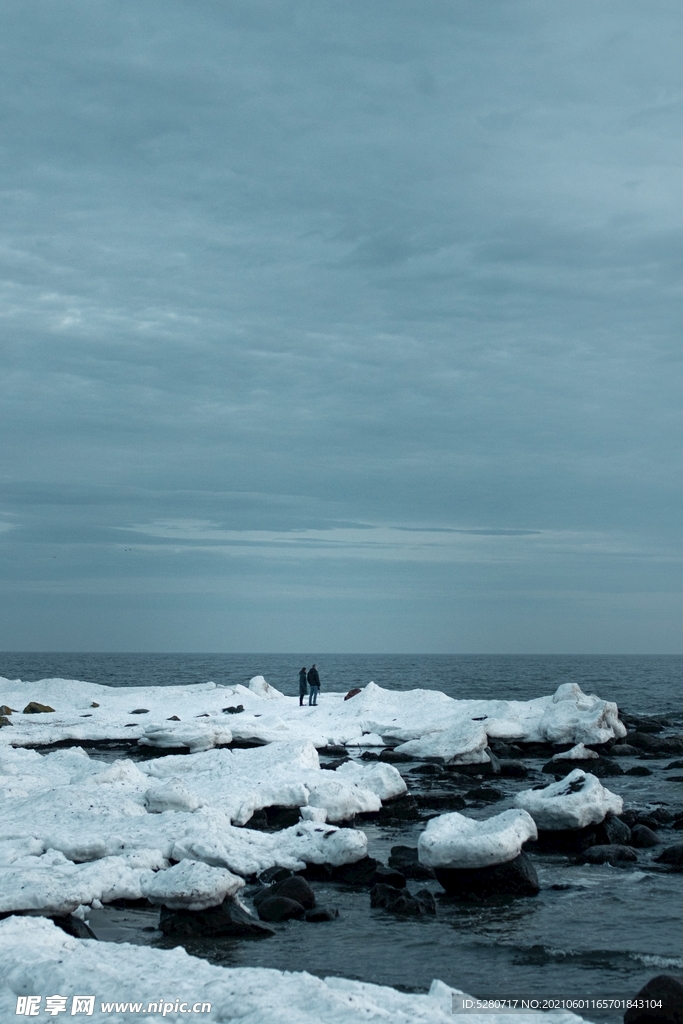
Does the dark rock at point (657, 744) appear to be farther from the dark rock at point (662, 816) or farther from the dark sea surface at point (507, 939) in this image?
the dark sea surface at point (507, 939)

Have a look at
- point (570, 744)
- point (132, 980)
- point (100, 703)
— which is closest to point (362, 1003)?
point (132, 980)

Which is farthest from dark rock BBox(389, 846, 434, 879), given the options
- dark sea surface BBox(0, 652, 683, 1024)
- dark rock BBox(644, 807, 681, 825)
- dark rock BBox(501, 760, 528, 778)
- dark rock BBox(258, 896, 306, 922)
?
dark rock BBox(501, 760, 528, 778)

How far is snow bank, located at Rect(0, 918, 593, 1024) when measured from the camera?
8578mm

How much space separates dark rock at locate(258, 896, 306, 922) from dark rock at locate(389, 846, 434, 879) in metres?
2.88

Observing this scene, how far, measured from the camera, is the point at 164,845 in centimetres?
1571

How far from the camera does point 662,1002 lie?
9227 millimetres

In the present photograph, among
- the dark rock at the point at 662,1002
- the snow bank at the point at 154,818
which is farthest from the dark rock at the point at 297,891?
the dark rock at the point at 662,1002

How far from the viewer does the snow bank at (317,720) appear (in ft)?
105

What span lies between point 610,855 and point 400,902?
5525 millimetres

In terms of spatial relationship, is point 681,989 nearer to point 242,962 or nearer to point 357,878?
point 242,962

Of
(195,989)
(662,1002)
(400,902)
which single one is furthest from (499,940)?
(195,989)

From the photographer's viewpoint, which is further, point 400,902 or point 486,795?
point 486,795

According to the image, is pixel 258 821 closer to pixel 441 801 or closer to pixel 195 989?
pixel 441 801

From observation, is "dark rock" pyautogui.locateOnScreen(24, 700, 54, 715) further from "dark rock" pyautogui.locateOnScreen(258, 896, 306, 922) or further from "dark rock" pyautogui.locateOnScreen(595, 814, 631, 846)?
"dark rock" pyautogui.locateOnScreen(258, 896, 306, 922)
